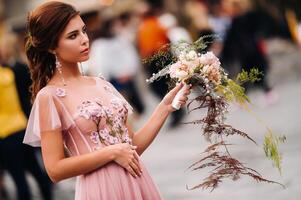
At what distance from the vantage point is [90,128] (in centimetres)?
460

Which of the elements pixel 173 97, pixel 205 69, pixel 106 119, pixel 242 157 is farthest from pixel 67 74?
pixel 242 157

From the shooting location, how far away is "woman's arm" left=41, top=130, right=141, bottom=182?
4.51m

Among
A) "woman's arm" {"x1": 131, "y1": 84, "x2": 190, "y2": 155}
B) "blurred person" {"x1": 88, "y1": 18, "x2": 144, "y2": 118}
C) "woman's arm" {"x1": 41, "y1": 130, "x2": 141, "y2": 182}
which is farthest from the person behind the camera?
"blurred person" {"x1": 88, "y1": 18, "x2": 144, "y2": 118}

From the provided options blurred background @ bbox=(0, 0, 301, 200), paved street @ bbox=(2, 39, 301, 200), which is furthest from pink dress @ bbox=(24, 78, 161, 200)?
paved street @ bbox=(2, 39, 301, 200)

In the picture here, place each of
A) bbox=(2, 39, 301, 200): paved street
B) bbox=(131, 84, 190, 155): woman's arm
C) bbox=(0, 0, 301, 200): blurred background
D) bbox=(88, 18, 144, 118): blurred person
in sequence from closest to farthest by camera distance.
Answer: bbox=(131, 84, 190, 155): woman's arm
bbox=(2, 39, 301, 200): paved street
bbox=(0, 0, 301, 200): blurred background
bbox=(88, 18, 144, 118): blurred person

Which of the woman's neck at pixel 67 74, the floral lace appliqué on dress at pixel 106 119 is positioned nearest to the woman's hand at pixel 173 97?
the floral lace appliqué on dress at pixel 106 119

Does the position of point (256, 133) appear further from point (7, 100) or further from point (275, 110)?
point (7, 100)

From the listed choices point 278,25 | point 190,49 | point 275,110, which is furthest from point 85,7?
point 190,49

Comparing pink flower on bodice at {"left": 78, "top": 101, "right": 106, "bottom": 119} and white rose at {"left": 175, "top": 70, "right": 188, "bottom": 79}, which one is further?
white rose at {"left": 175, "top": 70, "right": 188, "bottom": 79}

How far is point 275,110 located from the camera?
15984mm

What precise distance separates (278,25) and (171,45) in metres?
19.0

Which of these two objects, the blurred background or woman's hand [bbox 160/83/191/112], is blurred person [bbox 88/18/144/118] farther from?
woman's hand [bbox 160/83/191/112]

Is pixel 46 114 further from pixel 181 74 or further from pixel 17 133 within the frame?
pixel 17 133

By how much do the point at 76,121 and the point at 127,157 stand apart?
0.31 meters
